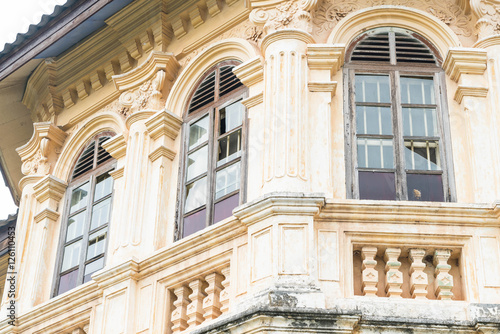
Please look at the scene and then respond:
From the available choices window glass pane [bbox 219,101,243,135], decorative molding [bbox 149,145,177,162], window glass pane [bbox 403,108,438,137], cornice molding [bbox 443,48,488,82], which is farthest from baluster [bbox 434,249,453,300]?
decorative molding [bbox 149,145,177,162]

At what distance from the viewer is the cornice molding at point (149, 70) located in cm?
1117

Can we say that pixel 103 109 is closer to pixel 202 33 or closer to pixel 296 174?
pixel 202 33

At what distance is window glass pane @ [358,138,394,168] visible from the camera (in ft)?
31.0

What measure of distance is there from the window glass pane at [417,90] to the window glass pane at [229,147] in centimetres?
182

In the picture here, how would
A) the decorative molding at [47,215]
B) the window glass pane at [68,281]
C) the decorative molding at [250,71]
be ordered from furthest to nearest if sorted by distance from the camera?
the decorative molding at [47,215] → the window glass pane at [68,281] → the decorative molding at [250,71]

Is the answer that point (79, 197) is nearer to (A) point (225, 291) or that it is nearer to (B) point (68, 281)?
(B) point (68, 281)

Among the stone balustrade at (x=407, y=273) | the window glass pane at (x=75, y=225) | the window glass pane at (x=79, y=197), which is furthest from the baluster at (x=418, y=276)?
the window glass pane at (x=79, y=197)

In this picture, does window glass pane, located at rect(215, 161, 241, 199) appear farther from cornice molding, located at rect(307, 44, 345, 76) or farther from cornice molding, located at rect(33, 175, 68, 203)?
cornice molding, located at rect(33, 175, 68, 203)

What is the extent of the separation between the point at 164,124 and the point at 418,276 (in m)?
3.63

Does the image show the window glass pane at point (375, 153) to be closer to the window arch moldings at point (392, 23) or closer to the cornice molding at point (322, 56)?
the cornice molding at point (322, 56)

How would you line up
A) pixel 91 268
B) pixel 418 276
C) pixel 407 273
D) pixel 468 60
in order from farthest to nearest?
1. pixel 91 268
2. pixel 468 60
3. pixel 407 273
4. pixel 418 276

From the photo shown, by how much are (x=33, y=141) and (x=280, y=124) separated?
15.0 feet

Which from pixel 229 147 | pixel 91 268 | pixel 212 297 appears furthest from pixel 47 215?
pixel 212 297

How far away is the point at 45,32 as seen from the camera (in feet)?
38.0
